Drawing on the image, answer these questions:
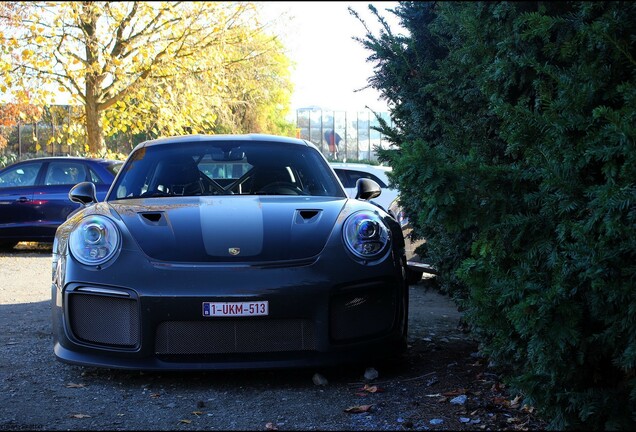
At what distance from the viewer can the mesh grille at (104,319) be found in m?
4.30

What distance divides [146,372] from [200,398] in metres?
0.55

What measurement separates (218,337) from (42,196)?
33.3 ft

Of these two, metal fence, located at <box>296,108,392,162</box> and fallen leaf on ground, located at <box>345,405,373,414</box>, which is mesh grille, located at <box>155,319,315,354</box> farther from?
metal fence, located at <box>296,108,392,162</box>

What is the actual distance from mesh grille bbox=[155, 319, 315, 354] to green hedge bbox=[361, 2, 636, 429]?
1139mm

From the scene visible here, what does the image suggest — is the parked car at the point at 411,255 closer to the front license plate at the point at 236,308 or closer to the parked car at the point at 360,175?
the parked car at the point at 360,175

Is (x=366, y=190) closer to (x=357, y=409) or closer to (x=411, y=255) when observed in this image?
(x=357, y=409)

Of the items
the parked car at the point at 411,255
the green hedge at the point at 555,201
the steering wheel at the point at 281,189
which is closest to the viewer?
the green hedge at the point at 555,201

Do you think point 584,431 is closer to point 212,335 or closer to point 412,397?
point 412,397

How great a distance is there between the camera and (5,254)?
13664 mm

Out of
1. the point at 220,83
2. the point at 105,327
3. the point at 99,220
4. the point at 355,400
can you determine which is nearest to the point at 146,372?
the point at 105,327

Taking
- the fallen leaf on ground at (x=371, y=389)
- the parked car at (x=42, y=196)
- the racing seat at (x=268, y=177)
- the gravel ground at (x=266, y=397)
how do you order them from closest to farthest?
1. the gravel ground at (x=266, y=397)
2. the fallen leaf on ground at (x=371, y=389)
3. the racing seat at (x=268, y=177)
4. the parked car at (x=42, y=196)

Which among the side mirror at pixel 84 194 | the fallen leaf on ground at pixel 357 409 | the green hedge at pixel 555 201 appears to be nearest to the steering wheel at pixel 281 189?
the side mirror at pixel 84 194

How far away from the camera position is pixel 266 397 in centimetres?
422

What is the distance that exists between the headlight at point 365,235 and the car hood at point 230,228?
0.37 feet
